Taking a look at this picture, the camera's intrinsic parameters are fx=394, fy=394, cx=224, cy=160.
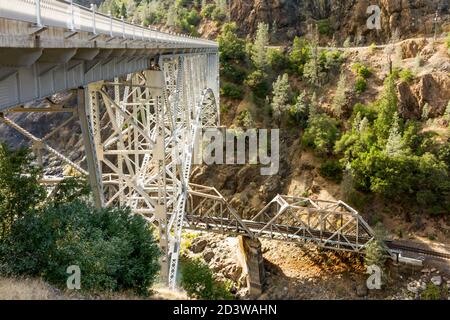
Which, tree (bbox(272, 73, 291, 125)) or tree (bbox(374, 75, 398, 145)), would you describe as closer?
tree (bbox(374, 75, 398, 145))

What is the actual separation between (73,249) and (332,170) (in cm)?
2812

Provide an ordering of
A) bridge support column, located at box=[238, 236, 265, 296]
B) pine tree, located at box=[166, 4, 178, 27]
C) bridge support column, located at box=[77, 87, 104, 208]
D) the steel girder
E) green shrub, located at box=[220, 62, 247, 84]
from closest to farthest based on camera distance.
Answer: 1. bridge support column, located at box=[77, 87, 104, 208]
2. the steel girder
3. bridge support column, located at box=[238, 236, 265, 296]
4. green shrub, located at box=[220, 62, 247, 84]
5. pine tree, located at box=[166, 4, 178, 27]

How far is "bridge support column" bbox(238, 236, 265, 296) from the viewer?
2759cm

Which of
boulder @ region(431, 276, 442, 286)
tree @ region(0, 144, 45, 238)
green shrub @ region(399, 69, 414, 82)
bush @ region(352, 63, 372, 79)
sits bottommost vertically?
boulder @ region(431, 276, 442, 286)

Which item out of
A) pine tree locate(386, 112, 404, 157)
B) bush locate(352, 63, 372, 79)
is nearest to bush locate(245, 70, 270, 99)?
bush locate(352, 63, 372, 79)

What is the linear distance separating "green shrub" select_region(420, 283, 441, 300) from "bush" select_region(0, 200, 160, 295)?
1988 centimetres

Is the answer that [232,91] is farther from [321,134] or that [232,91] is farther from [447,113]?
[447,113]

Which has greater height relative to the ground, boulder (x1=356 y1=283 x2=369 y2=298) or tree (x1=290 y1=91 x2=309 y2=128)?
tree (x1=290 y1=91 x2=309 y2=128)

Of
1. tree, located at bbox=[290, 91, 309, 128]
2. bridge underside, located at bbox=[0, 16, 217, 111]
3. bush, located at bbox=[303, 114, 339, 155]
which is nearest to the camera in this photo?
bridge underside, located at bbox=[0, 16, 217, 111]

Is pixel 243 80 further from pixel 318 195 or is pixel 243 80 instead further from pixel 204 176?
pixel 318 195

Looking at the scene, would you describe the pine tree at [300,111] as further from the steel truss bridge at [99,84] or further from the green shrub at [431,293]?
the green shrub at [431,293]

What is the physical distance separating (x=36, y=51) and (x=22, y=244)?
524 centimetres

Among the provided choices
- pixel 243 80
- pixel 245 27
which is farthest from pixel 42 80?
pixel 245 27

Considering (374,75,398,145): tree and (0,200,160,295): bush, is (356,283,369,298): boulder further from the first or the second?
(0,200,160,295): bush
